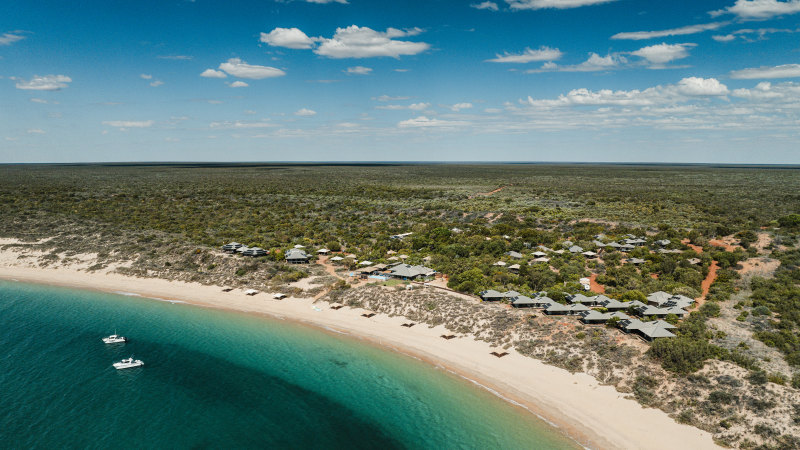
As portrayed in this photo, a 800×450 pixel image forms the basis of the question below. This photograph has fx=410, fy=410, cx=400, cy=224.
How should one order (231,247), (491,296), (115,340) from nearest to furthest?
(115,340)
(491,296)
(231,247)

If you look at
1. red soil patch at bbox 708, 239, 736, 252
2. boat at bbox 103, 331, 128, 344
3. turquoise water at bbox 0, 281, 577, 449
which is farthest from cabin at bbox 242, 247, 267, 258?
red soil patch at bbox 708, 239, 736, 252

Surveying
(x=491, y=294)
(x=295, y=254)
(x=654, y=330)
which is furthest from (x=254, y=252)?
(x=654, y=330)

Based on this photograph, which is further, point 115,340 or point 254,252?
point 254,252

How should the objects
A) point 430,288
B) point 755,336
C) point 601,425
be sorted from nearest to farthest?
1. point 601,425
2. point 755,336
3. point 430,288

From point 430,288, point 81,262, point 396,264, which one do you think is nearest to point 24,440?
point 430,288

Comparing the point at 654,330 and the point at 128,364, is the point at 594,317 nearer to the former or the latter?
the point at 654,330

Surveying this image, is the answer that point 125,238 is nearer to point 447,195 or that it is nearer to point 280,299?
point 280,299

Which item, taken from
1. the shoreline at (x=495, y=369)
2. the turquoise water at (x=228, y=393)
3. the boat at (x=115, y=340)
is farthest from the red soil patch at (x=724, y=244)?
the boat at (x=115, y=340)
